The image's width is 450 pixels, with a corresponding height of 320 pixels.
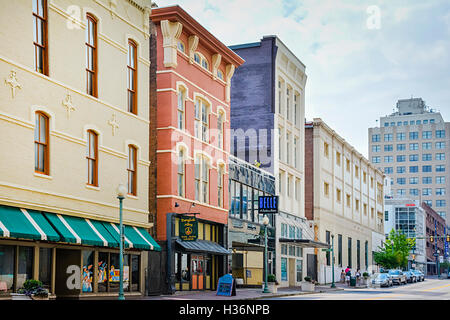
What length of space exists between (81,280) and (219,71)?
20.5 meters

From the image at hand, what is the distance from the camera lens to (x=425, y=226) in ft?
500

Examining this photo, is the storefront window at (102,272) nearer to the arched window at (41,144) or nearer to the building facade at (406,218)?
the arched window at (41,144)

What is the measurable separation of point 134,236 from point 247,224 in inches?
699

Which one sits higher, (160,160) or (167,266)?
(160,160)

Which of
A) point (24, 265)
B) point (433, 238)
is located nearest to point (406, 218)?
point (433, 238)

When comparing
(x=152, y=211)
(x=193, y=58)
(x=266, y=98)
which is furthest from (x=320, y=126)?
Result: (x=152, y=211)

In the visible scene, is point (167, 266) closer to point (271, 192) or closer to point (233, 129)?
point (271, 192)

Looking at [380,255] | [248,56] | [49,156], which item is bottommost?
[380,255]

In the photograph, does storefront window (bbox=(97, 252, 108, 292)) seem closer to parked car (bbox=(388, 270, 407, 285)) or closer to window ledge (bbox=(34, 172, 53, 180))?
window ledge (bbox=(34, 172, 53, 180))

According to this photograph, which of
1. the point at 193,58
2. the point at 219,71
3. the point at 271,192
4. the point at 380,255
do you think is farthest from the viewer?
the point at 380,255

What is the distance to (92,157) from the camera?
28766 mm

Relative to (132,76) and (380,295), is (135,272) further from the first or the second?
(380,295)

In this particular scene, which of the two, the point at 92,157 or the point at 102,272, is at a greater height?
the point at 92,157

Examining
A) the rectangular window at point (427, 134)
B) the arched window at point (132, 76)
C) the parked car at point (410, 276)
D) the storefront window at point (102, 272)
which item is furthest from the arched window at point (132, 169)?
the rectangular window at point (427, 134)
